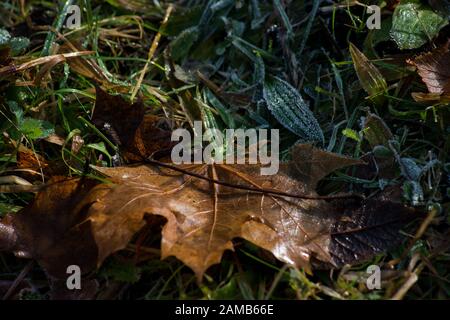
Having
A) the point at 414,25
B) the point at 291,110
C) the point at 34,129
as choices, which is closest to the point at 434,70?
the point at 414,25

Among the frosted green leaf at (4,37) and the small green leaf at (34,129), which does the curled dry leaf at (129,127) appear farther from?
the frosted green leaf at (4,37)

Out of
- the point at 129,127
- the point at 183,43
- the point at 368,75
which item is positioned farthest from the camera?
the point at 183,43

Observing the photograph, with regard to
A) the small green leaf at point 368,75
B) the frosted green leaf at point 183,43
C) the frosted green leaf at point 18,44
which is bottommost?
the small green leaf at point 368,75

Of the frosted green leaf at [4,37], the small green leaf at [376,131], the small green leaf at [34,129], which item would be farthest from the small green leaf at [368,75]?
the frosted green leaf at [4,37]

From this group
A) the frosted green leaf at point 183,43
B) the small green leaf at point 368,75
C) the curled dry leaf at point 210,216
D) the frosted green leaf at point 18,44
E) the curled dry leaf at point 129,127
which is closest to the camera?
the curled dry leaf at point 210,216

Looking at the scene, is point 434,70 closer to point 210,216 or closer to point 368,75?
point 368,75

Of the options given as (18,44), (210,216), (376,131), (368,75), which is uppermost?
(18,44)

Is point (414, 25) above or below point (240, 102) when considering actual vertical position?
above

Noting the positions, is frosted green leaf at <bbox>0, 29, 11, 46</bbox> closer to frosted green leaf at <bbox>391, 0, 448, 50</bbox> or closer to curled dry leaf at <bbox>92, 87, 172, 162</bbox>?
curled dry leaf at <bbox>92, 87, 172, 162</bbox>
